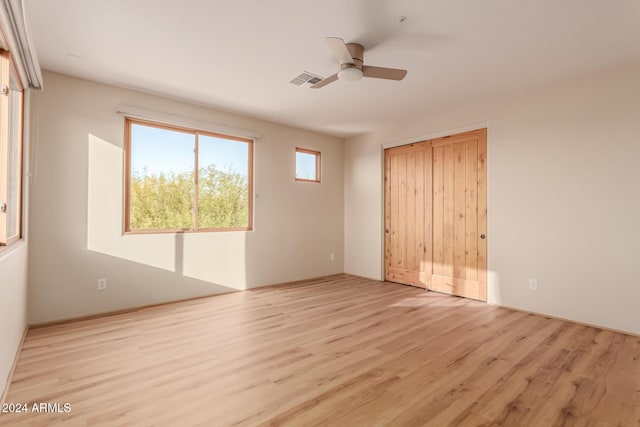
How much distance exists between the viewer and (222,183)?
464cm

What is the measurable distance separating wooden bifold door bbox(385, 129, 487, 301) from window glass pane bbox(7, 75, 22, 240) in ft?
15.5

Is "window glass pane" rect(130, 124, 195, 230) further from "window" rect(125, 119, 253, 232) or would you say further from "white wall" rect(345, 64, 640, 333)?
"white wall" rect(345, 64, 640, 333)

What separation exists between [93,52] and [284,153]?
9.37 ft

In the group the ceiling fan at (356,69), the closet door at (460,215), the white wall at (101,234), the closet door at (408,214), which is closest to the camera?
the ceiling fan at (356,69)

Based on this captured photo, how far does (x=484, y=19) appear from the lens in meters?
2.40

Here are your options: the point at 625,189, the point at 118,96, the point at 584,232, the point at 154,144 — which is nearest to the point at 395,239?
the point at 584,232

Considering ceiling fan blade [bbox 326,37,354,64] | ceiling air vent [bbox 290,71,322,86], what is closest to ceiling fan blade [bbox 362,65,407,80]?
ceiling fan blade [bbox 326,37,354,64]

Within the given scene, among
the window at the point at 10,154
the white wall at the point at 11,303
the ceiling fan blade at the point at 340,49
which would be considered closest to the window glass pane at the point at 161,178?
the window at the point at 10,154

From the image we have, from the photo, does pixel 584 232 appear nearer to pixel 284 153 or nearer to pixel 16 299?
pixel 284 153

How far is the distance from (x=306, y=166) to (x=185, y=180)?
216 cm

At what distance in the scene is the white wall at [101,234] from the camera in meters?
3.27

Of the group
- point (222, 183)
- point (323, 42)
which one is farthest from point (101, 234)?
point (323, 42)

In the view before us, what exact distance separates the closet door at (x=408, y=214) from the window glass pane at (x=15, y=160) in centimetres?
473

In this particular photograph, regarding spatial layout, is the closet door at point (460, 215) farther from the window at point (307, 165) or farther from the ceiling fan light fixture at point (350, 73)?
the ceiling fan light fixture at point (350, 73)
